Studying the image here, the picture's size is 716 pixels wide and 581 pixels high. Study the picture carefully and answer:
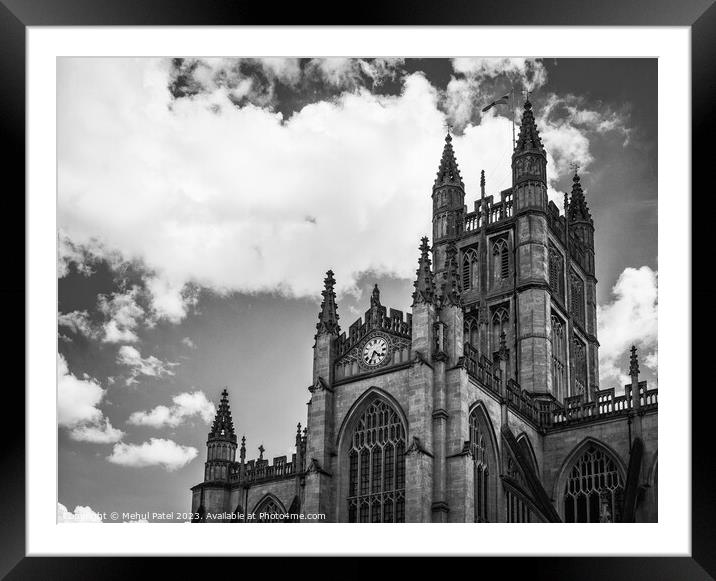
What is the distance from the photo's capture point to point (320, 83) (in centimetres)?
→ 2808

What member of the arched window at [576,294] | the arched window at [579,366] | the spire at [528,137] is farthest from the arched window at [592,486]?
the spire at [528,137]

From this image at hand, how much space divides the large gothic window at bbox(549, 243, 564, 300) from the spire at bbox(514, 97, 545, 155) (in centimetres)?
577

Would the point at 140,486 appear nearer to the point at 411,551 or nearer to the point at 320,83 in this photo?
the point at 411,551

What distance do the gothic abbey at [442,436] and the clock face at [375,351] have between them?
56 mm

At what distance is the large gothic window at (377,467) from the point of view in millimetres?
35094

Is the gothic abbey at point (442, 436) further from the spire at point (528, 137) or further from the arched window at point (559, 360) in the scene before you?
the arched window at point (559, 360)

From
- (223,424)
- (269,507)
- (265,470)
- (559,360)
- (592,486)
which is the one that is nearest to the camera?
(223,424)

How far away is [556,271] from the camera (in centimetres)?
4897

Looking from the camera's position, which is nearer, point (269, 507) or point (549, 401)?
point (269, 507)

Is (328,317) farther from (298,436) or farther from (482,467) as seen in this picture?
(482,467)

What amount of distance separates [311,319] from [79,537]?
13594mm

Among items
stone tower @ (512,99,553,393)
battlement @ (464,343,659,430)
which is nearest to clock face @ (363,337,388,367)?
battlement @ (464,343,659,430)
